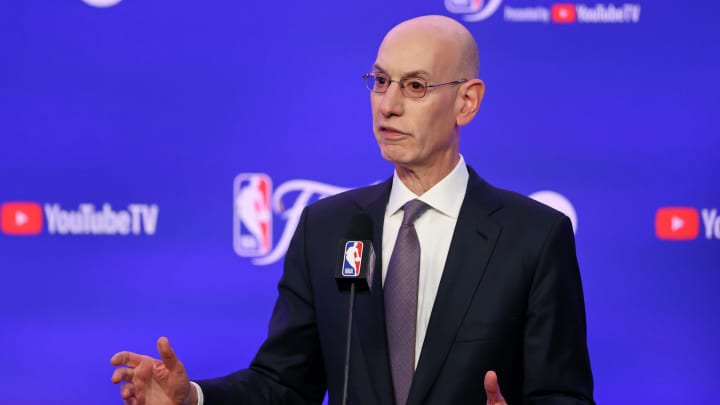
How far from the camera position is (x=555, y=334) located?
205 centimetres

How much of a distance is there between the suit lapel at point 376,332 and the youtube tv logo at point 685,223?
5.02ft

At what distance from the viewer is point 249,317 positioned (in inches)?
136

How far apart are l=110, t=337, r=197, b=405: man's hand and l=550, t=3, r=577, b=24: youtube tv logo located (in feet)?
→ 6.62

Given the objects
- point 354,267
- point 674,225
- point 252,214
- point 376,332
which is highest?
point 252,214

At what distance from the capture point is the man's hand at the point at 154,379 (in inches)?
74.2

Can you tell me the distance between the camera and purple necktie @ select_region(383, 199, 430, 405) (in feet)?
6.81

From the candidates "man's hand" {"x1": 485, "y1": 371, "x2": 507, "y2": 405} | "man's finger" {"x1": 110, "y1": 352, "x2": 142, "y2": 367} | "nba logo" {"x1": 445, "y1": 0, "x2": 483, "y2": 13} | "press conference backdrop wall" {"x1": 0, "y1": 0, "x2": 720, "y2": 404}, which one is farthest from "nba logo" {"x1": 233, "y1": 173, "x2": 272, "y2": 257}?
"man's hand" {"x1": 485, "y1": 371, "x2": 507, "y2": 405}

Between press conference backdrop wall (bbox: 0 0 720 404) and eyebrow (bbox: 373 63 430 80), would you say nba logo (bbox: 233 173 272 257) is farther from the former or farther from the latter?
eyebrow (bbox: 373 63 430 80)

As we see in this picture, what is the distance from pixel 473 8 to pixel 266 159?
0.87 m

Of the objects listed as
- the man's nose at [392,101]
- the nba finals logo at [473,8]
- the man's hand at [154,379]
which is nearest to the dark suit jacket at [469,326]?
the man's hand at [154,379]

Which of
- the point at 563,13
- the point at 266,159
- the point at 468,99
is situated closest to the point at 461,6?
the point at 563,13

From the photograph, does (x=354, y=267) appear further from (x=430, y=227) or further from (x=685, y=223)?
(x=685, y=223)

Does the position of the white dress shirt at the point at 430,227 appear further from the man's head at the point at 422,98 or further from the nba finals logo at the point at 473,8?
the nba finals logo at the point at 473,8

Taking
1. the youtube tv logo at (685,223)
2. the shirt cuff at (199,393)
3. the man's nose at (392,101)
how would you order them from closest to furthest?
the shirt cuff at (199,393) < the man's nose at (392,101) < the youtube tv logo at (685,223)
